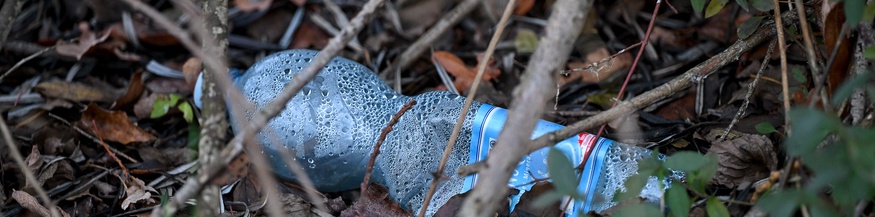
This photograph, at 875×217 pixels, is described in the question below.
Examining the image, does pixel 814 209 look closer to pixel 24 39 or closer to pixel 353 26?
pixel 353 26

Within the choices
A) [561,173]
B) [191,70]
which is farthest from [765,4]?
[191,70]

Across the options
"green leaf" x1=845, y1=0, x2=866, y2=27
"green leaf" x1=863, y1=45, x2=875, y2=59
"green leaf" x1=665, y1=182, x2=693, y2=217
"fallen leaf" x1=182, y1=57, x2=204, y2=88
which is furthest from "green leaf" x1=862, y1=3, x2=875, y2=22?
"fallen leaf" x1=182, y1=57, x2=204, y2=88

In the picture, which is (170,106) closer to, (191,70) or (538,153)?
(191,70)

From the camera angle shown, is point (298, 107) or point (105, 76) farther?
point (105, 76)

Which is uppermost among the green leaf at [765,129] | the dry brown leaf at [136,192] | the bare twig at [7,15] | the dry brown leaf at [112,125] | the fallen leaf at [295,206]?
the bare twig at [7,15]

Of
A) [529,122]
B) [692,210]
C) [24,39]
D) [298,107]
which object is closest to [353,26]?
[529,122]

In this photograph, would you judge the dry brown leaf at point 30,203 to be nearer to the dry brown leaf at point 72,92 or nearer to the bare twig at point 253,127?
the dry brown leaf at point 72,92

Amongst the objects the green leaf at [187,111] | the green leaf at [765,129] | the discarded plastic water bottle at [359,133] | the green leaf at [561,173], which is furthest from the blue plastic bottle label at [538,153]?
the green leaf at [187,111]
